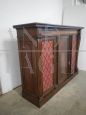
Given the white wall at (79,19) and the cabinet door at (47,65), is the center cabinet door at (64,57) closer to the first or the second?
the cabinet door at (47,65)

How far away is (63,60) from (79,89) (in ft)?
2.16

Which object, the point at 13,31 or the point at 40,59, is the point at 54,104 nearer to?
the point at 40,59

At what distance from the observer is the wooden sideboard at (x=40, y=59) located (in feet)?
5.51

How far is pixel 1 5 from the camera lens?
203 cm

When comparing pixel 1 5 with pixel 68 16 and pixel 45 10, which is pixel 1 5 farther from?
pixel 68 16

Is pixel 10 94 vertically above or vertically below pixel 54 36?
below

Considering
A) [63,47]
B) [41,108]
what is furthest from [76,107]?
[63,47]

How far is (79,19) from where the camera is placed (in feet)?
10.8

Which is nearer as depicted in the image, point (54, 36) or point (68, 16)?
point (54, 36)

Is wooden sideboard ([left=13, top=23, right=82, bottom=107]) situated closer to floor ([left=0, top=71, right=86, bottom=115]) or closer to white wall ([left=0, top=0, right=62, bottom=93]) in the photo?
floor ([left=0, top=71, right=86, bottom=115])

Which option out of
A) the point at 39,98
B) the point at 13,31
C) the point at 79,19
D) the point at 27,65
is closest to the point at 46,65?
the point at 27,65

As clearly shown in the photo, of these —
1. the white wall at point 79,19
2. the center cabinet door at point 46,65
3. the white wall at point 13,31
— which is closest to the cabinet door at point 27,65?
the center cabinet door at point 46,65

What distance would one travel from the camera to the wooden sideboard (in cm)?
168

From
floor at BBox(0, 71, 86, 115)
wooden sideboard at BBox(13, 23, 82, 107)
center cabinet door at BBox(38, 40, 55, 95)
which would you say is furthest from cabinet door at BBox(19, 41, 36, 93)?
floor at BBox(0, 71, 86, 115)
